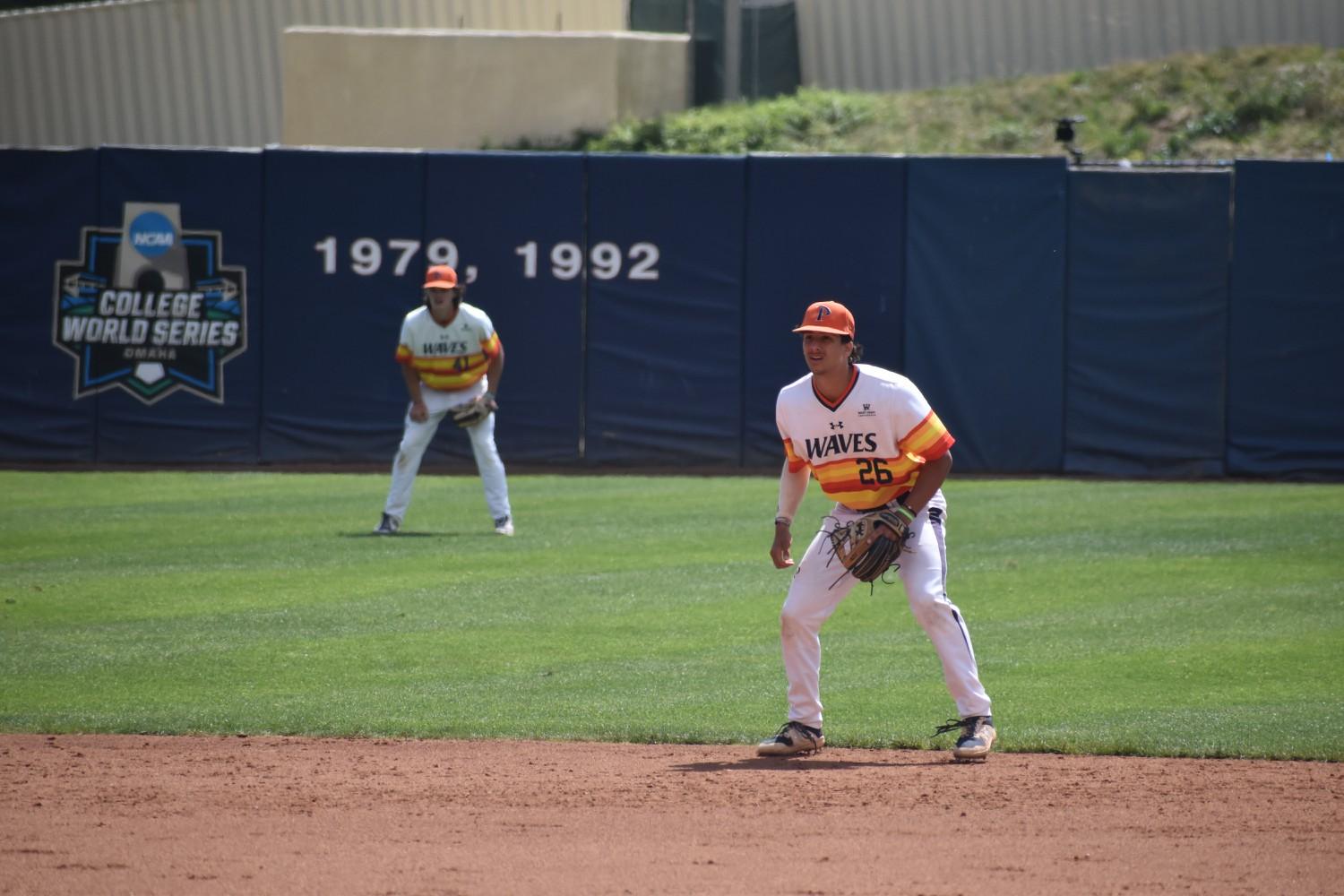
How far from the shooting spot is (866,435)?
23.0 ft

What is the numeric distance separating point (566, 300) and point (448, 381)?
4818 mm

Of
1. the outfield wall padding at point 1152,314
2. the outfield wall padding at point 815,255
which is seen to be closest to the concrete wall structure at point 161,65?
the outfield wall padding at point 815,255

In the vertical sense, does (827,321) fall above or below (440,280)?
below

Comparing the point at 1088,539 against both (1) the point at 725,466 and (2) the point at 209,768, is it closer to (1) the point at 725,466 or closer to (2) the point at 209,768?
(1) the point at 725,466

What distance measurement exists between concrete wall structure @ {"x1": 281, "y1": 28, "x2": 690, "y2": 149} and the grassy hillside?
0.83 meters

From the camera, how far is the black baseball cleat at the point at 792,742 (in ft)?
23.3

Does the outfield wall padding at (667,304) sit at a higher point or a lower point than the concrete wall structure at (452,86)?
lower

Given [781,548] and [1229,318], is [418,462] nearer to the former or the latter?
[781,548]

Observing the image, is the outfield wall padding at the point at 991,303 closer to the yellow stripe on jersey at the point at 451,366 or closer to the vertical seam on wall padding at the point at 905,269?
the vertical seam on wall padding at the point at 905,269

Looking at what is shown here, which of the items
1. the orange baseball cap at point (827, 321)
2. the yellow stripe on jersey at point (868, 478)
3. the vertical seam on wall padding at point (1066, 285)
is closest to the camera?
the orange baseball cap at point (827, 321)

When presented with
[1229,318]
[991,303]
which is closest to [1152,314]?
[1229,318]

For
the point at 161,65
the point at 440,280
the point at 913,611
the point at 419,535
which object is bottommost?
the point at 419,535

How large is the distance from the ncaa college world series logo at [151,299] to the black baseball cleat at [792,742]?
1303 centimetres

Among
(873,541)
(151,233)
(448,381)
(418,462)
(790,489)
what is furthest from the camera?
(151,233)
